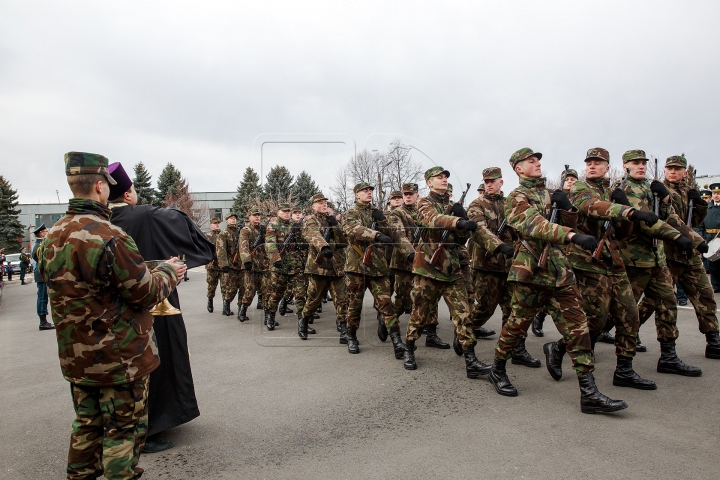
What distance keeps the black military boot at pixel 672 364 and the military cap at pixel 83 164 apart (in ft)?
17.8

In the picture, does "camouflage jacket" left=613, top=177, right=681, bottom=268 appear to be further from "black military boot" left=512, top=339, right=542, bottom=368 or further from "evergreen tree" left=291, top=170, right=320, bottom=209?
"evergreen tree" left=291, top=170, right=320, bottom=209

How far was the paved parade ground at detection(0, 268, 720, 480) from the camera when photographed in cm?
324

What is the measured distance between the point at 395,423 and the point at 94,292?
2560 mm

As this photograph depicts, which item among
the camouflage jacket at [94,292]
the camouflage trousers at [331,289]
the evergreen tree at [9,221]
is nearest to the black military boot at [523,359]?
the camouflage trousers at [331,289]

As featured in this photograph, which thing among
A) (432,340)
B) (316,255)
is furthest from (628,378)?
(316,255)

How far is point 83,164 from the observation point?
2.60 m

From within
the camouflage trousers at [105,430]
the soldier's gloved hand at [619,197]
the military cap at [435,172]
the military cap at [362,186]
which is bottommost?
the camouflage trousers at [105,430]

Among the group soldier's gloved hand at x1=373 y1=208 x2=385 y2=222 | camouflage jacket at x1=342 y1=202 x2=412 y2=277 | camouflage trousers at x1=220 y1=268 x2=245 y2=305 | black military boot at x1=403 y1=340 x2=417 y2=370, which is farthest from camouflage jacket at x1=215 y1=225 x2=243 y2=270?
black military boot at x1=403 y1=340 x2=417 y2=370

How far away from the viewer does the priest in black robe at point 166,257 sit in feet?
11.4

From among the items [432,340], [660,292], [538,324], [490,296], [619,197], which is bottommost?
[432,340]

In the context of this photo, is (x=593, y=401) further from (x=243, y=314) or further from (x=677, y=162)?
(x=243, y=314)

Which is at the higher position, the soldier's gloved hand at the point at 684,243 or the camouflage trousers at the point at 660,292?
the soldier's gloved hand at the point at 684,243

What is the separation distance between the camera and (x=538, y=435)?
3.63 metres

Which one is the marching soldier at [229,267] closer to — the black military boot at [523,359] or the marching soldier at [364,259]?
the marching soldier at [364,259]
